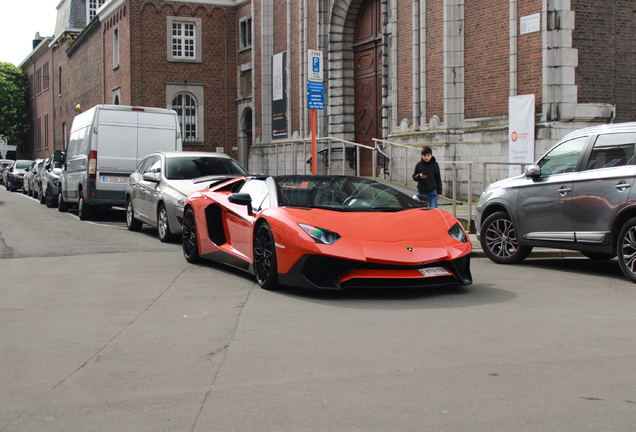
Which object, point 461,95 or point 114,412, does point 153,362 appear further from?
point 461,95

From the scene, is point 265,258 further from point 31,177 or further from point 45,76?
point 45,76

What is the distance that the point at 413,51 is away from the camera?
21906 mm

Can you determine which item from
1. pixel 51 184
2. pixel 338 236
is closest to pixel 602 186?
pixel 338 236

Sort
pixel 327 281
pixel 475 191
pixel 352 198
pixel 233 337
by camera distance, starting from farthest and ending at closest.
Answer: pixel 475 191 < pixel 352 198 < pixel 327 281 < pixel 233 337

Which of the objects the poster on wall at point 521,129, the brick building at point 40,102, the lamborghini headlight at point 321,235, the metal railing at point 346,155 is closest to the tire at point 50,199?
the metal railing at point 346,155

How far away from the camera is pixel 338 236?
23.1 ft

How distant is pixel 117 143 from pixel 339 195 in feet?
32.6

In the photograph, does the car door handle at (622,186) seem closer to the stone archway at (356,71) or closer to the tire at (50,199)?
the stone archway at (356,71)

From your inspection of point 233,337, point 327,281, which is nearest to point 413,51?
point 327,281

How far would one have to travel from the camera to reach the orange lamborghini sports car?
22.8ft

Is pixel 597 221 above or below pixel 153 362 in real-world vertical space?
above

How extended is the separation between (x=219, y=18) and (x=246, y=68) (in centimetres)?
341

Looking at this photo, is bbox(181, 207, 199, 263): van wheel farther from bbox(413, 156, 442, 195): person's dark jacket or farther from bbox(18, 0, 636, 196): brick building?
bbox(18, 0, 636, 196): brick building

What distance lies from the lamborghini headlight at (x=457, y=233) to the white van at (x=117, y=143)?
10.5 m
